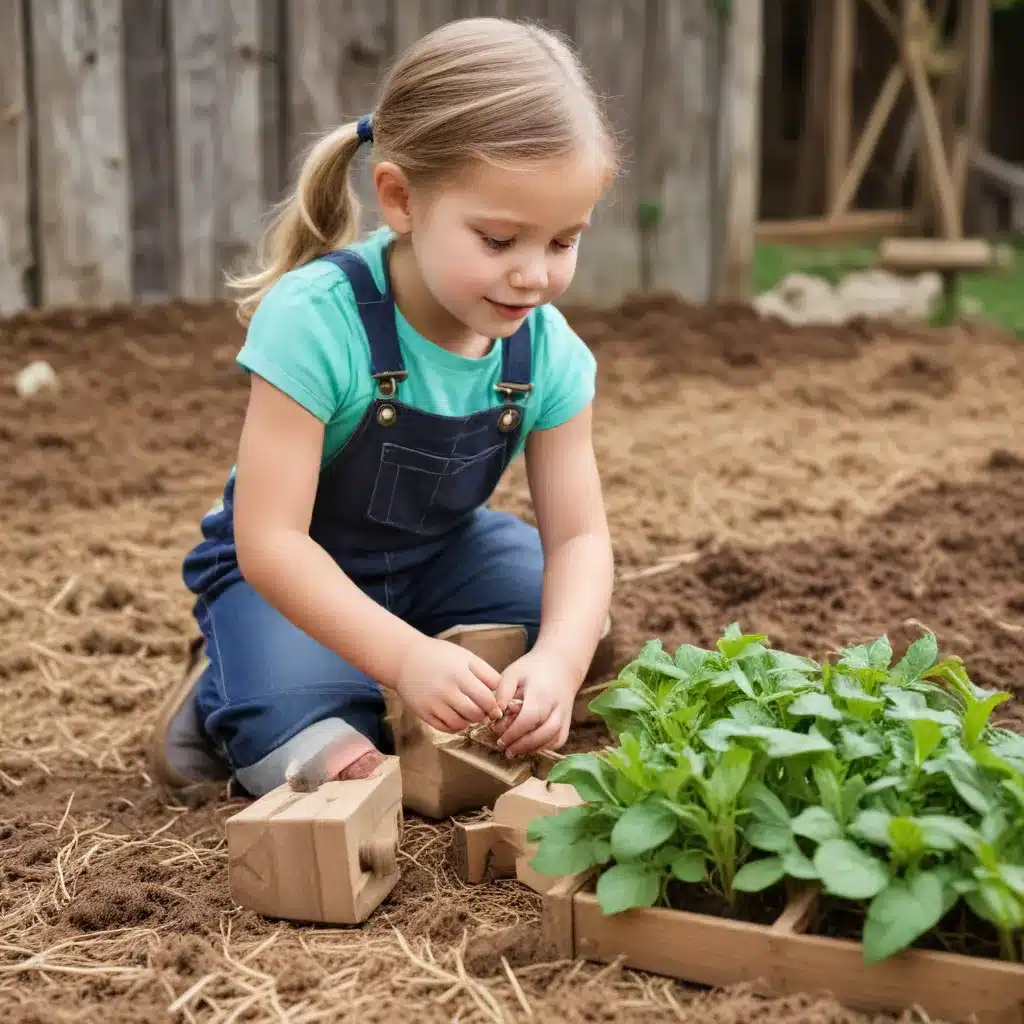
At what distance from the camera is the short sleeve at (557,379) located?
8.60 feet

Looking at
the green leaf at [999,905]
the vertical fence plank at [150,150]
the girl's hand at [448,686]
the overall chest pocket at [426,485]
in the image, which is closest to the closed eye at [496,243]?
the overall chest pocket at [426,485]

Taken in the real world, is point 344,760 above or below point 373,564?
below

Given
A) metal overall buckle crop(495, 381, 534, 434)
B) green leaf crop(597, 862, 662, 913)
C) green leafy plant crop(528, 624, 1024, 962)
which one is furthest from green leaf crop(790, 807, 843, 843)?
metal overall buckle crop(495, 381, 534, 434)

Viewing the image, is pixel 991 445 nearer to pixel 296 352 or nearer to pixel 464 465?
pixel 464 465

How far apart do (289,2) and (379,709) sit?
197 inches

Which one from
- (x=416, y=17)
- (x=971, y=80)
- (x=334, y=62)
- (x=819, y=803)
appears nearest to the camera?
(x=819, y=803)

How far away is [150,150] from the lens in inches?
257

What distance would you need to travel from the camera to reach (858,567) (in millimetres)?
3508

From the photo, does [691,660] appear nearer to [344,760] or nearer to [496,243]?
[344,760]

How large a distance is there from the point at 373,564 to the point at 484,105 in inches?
36.4

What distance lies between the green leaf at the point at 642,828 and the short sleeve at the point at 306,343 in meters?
0.92

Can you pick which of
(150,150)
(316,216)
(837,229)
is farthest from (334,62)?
(837,229)

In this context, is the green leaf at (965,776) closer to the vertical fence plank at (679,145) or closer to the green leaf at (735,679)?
the green leaf at (735,679)

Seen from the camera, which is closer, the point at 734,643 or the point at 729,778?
the point at 729,778
